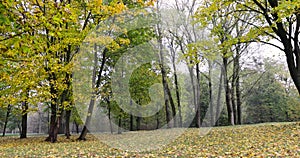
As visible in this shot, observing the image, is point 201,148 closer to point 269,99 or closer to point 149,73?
point 149,73

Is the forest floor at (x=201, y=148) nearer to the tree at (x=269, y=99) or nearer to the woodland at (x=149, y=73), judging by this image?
the woodland at (x=149, y=73)

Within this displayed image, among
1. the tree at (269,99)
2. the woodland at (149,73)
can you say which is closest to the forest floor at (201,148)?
the woodland at (149,73)

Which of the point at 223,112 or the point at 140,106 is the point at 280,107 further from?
the point at 140,106

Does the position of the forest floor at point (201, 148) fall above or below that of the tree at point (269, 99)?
below

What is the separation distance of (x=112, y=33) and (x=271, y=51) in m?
17.4

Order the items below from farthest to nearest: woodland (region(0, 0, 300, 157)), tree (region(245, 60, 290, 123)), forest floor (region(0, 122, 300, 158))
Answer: tree (region(245, 60, 290, 123))
woodland (region(0, 0, 300, 157))
forest floor (region(0, 122, 300, 158))

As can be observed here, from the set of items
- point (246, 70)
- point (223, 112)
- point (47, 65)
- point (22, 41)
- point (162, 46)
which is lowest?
point (223, 112)

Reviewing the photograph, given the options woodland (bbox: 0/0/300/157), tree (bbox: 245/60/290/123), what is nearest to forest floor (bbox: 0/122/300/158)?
woodland (bbox: 0/0/300/157)

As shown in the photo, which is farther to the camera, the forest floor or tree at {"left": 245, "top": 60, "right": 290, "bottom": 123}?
tree at {"left": 245, "top": 60, "right": 290, "bottom": 123}

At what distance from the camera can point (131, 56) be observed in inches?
712

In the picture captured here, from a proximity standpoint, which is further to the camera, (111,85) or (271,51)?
(271,51)

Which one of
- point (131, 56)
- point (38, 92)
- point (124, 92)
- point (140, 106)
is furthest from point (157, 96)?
point (38, 92)

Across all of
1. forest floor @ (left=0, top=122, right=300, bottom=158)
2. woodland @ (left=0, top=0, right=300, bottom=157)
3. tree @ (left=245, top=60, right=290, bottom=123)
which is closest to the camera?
forest floor @ (left=0, top=122, right=300, bottom=158)

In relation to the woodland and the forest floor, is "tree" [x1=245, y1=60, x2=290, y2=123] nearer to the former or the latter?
the woodland
